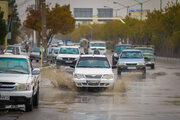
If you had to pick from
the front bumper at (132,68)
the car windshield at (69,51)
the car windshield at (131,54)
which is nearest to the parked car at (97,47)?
the car windshield at (69,51)

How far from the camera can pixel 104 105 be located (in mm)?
14703

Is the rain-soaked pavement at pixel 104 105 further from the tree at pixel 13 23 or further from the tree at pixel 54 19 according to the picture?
the tree at pixel 13 23

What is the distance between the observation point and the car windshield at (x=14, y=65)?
44.9ft

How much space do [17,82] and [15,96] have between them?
0.37 meters

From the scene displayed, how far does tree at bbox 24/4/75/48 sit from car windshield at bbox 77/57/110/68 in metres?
44.1

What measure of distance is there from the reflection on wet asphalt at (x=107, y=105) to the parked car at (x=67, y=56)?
56.0 ft

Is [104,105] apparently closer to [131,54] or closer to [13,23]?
[131,54]

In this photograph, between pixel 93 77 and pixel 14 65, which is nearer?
pixel 14 65

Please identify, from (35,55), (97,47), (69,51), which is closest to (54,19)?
(97,47)

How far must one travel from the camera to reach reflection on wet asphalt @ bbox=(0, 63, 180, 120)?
12219mm

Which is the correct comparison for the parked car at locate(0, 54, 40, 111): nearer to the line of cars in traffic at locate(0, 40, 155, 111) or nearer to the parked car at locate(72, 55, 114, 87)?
the line of cars in traffic at locate(0, 40, 155, 111)

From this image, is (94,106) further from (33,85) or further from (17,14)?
(17,14)

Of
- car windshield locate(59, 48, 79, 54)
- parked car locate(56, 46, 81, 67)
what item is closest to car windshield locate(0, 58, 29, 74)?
parked car locate(56, 46, 81, 67)

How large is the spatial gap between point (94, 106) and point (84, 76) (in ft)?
16.0
